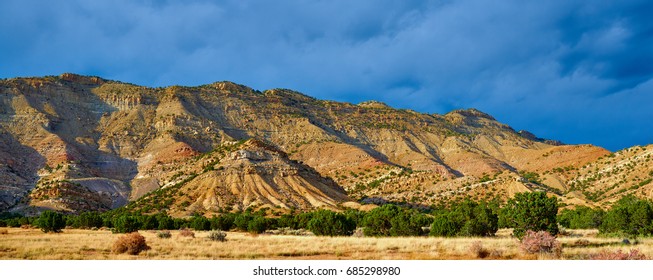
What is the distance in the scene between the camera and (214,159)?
397 ft

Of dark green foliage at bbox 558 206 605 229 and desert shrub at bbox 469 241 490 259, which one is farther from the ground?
dark green foliage at bbox 558 206 605 229

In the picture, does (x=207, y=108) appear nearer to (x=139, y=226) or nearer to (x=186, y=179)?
(x=186, y=179)

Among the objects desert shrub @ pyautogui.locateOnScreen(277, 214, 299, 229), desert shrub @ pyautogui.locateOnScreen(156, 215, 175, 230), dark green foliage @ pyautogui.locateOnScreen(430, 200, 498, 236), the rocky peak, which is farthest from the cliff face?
dark green foliage @ pyautogui.locateOnScreen(430, 200, 498, 236)

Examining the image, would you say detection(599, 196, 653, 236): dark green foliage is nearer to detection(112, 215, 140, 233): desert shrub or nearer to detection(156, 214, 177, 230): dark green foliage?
detection(112, 215, 140, 233): desert shrub

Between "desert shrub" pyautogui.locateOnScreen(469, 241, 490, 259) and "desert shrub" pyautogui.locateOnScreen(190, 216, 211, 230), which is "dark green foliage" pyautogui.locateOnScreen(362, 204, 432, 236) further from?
"desert shrub" pyautogui.locateOnScreen(190, 216, 211, 230)

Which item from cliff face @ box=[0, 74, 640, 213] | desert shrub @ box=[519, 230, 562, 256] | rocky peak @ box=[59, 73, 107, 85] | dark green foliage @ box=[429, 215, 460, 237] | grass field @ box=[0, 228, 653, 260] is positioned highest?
rocky peak @ box=[59, 73, 107, 85]

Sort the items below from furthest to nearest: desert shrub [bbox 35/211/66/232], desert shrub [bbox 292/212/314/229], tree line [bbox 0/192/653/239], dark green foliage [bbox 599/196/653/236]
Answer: desert shrub [bbox 292/212/314/229], desert shrub [bbox 35/211/66/232], dark green foliage [bbox 599/196/653/236], tree line [bbox 0/192/653/239]

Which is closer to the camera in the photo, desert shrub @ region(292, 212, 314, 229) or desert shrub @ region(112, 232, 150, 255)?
desert shrub @ region(112, 232, 150, 255)

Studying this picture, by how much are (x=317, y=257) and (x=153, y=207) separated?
249 feet

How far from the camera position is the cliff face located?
10706 centimetres

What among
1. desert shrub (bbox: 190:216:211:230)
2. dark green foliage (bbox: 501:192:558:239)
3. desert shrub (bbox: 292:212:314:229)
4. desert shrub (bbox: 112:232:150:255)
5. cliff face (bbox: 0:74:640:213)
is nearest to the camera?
desert shrub (bbox: 112:232:150:255)

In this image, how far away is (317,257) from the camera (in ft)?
90.9

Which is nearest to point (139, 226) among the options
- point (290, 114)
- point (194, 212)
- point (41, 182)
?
point (194, 212)
